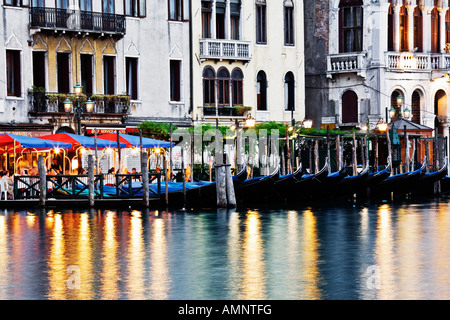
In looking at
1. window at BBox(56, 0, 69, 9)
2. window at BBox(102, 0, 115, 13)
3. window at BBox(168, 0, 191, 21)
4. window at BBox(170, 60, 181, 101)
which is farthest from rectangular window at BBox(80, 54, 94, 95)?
window at BBox(168, 0, 191, 21)

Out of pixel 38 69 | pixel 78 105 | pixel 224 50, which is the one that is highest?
→ pixel 224 50

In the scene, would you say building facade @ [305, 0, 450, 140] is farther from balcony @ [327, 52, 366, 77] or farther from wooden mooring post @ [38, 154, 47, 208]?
wooden mooring post @ [38, 154, 47, 208]

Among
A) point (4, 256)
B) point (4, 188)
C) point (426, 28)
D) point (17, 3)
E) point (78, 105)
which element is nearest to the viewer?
point (4, 256)

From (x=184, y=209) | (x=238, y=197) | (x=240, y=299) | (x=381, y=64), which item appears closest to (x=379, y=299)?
(x=240, y=299)

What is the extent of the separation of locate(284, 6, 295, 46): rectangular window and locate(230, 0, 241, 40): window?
86.6 inches

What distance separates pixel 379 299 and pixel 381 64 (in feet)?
101

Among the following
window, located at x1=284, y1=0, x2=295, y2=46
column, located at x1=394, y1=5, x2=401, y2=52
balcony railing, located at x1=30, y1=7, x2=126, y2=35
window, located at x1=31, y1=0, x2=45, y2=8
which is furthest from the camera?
column, located at x1=394, y1=5, x2=401, y2=52

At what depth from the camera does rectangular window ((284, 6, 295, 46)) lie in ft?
134

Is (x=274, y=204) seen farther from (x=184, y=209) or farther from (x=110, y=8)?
(x=110, y=8)

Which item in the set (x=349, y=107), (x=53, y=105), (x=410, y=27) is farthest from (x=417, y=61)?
(x=53, y=105)

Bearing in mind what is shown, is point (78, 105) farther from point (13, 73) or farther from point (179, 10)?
point (179, 10)

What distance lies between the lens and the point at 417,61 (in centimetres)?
4309

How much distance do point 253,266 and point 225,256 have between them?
145cm

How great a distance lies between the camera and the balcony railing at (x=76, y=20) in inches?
1339
